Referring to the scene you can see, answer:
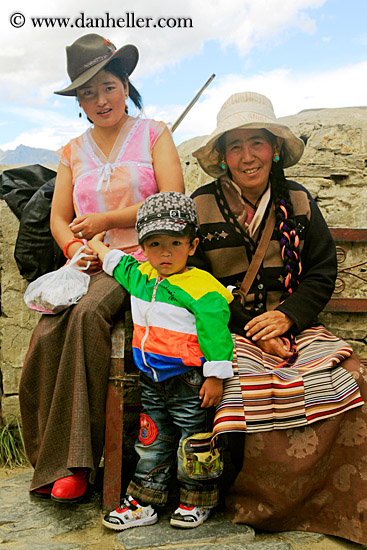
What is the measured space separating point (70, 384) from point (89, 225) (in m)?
0.81

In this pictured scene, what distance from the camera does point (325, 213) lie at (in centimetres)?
388

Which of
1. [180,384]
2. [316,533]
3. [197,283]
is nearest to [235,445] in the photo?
[180,384]

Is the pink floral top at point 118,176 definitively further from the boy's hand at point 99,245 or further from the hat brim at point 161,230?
the hat brim at point 161,230

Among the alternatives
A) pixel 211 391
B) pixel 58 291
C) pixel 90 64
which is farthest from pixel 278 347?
pixel 90 64

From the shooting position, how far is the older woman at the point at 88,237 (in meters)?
2.33

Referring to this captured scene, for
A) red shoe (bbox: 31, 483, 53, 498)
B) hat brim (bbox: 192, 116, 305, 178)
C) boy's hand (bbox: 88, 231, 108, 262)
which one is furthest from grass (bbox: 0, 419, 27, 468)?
hat brim (bbox: 192, 116, 305, 178)

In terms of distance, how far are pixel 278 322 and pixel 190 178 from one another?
3.38m

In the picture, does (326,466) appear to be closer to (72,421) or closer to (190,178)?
(72,421)

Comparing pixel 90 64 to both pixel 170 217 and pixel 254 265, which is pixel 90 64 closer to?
pixel 170 217

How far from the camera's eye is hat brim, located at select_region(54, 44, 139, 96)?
104 inches

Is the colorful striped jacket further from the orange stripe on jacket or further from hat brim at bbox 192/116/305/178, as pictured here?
hat brim at bbox 192/116/305/178

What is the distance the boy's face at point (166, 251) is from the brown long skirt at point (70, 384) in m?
0.31

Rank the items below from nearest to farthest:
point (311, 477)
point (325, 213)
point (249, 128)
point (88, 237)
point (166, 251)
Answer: point (311, 477), point (166, 251), point (249, 128), point (88, 237), point (325, 213)

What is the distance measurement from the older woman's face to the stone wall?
42.1 inches
